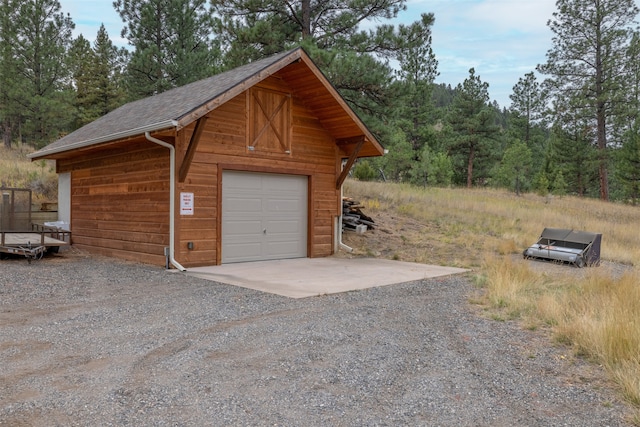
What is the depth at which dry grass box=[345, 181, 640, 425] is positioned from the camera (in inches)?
167

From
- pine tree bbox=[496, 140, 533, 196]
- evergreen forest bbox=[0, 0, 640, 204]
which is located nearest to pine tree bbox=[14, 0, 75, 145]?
evergreen forest bbox=[0, 0, 640, 204]

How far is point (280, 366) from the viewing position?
392 cm

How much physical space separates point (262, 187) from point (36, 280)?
15.9 ft

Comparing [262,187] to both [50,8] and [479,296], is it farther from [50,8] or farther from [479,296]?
[50,8]

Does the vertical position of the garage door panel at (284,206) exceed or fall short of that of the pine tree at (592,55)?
it falls short

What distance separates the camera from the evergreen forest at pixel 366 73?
56.5 ft

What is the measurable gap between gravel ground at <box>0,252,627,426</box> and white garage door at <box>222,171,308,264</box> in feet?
12.2

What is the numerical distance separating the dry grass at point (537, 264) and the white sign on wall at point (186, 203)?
5.38 metres

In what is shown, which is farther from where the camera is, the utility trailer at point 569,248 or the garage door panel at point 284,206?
the utility trailer at point 569,248

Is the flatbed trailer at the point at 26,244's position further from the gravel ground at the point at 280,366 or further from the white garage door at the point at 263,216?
the white garage door at the point at 263,216

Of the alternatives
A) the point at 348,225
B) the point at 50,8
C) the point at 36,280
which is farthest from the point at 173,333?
the point at 50,8

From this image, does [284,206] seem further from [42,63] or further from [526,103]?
[526,103]

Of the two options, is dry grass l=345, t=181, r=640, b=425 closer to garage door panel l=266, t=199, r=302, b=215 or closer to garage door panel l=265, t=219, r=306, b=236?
garage door panel l=265, t=219, r=306, b=236

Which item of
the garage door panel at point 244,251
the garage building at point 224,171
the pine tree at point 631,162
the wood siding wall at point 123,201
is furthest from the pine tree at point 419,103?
the wood siding wall at point 123,201
